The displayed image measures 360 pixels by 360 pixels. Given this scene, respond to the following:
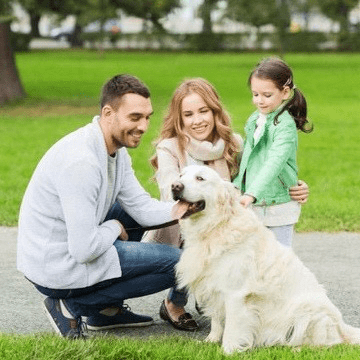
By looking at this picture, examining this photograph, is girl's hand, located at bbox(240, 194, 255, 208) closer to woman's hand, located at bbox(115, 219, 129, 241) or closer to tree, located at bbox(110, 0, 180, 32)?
woman's hand, located at bbox(115, 219, 129, 241)

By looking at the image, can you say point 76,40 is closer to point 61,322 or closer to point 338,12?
point 338,12

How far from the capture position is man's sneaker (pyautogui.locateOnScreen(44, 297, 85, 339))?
214 inches

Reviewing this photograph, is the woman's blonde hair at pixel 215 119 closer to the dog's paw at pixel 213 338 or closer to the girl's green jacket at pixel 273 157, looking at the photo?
the girl's green jacket at pixel 273 157

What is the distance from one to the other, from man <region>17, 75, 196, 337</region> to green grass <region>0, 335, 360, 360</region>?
36 centimetres

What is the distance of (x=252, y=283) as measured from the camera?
520cm

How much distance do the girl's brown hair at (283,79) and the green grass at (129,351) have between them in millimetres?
1620

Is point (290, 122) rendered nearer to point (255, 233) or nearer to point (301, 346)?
point (255, 233)

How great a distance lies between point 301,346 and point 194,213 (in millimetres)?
1068

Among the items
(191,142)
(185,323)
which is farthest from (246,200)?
(185,323)

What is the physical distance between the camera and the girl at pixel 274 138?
229 inches

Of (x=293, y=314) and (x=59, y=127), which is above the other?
(x=293, y=314)

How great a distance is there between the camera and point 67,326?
A: 215 inches

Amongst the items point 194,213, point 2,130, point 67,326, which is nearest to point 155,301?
point 67,326

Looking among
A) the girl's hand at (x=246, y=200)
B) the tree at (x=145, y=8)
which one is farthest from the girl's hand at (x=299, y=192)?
the tree at (x=145, y=8)
